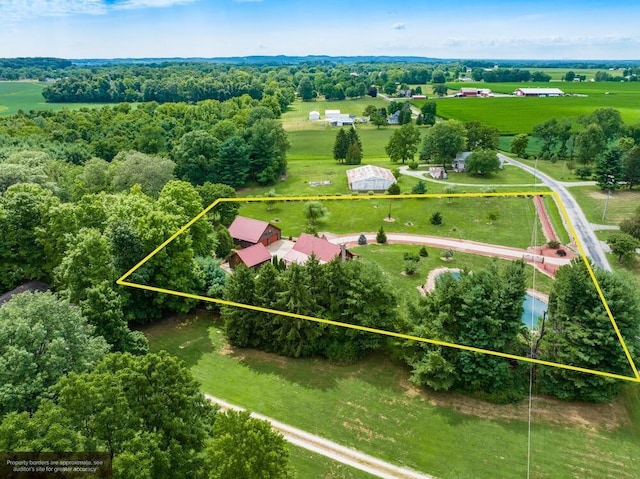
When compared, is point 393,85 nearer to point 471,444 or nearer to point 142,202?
point 142,202

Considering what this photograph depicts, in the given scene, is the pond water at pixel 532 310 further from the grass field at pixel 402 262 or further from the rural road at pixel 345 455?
the rural road at pixel 345 455

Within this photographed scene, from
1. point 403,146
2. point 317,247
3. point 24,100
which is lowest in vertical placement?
point 317,247

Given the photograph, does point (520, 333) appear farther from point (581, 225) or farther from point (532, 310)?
point (581, 225)

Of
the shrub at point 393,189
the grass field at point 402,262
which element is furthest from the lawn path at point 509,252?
the shrub at point 393,189

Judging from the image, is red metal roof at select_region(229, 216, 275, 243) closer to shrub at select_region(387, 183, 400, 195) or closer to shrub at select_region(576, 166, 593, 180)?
shrub at select_region(387, 183, 400, 195)

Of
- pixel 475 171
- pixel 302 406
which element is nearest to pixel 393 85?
pixel 475 171

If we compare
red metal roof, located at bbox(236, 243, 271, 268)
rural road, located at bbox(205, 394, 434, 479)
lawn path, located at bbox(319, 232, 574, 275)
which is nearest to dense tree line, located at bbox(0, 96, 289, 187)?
red metal roof, located at bbox(236, 243, 271, 268)

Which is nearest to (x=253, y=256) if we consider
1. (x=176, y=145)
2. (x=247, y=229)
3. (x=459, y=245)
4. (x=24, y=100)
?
(x=247, y=229)

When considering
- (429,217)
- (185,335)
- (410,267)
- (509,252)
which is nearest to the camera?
(509,252)
